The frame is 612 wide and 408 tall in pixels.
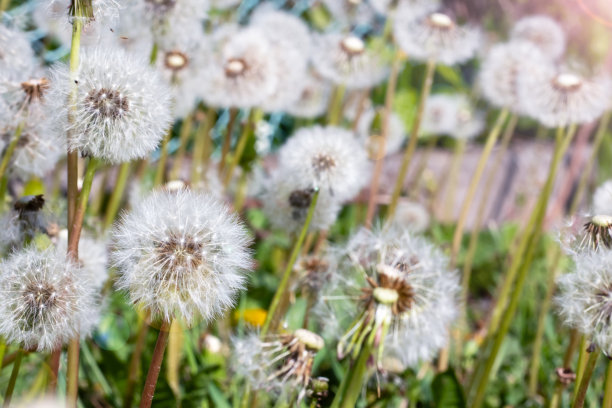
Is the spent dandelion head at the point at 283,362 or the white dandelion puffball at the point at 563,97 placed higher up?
the white dandelion puffball at the point at 563,97

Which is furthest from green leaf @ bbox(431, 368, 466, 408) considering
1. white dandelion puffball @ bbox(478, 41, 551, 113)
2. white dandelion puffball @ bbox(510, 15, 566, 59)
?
white dandelion puffball @ bbox(510, 15, 566, 59)

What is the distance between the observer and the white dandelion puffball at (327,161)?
171cm

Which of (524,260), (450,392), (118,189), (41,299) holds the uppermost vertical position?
(524,260)

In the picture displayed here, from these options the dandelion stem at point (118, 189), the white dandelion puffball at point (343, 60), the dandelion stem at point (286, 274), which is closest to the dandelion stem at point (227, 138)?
the dandelion stem at point (118, 189)

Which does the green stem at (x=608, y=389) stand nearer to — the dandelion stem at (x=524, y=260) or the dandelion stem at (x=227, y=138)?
the dandelion stem at (x=524, y=260)

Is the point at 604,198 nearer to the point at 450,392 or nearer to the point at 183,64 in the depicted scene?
the point at 450,392

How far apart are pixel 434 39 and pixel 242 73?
2.21 feet

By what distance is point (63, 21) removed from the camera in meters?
1.12

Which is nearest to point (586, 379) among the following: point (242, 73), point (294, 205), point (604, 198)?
point (604, 198)

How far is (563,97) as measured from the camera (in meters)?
2.15

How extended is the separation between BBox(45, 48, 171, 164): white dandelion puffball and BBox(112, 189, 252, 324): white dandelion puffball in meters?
0.11

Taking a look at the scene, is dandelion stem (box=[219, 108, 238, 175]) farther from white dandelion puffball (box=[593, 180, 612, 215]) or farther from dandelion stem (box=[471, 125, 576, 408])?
white dandelion puffball (box=[593, 180, 612, 215])

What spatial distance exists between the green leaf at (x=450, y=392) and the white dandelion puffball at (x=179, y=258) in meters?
0.84

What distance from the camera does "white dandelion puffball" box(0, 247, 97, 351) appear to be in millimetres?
1123
